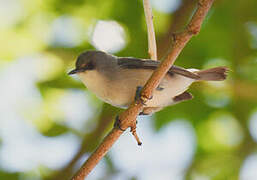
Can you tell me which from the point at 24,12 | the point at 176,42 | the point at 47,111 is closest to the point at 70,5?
the point at 24,12

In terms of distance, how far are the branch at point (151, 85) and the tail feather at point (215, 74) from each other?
1.35 m

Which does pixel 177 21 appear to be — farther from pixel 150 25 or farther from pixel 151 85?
pixel 151 85

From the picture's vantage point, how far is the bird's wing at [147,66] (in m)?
3.84

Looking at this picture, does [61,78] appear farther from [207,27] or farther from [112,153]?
[207,27]

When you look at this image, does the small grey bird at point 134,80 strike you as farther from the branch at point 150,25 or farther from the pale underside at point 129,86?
the branch at point 150,25

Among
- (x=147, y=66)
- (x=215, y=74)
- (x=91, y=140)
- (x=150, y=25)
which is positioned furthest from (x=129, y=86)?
(x=91, y=140)

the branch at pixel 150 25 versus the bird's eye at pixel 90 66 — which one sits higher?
the branch at pixel 150 25

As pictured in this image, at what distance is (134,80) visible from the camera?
3936 millimetres

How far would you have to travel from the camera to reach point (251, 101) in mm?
5508

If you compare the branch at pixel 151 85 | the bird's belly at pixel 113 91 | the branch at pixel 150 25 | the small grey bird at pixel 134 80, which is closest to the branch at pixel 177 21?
the small grey bird at pixel 134 80

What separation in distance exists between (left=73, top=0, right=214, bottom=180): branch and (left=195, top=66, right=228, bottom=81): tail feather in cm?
135

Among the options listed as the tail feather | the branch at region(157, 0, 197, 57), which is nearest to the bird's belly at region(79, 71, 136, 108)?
the tail feather

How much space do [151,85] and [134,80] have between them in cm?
125

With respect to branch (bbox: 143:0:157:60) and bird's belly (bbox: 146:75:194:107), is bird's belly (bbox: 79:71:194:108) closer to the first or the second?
bird's belly (bbox: 146:75:194:107)
